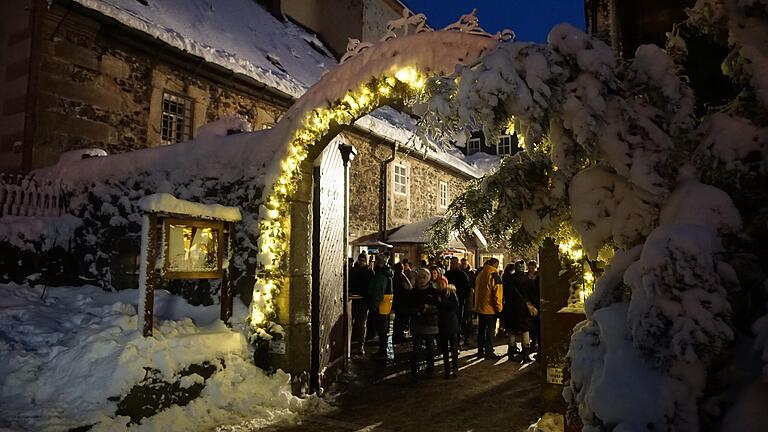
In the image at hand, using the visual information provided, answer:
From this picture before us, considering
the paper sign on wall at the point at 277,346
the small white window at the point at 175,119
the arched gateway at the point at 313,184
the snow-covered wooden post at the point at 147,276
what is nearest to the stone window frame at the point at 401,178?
the small white window at the point at 175,119

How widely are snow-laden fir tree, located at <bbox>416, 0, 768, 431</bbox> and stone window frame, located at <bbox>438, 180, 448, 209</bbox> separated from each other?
16.7 m

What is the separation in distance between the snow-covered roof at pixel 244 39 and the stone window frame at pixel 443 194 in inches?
51.7

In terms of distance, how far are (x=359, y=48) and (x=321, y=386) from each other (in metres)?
4.58

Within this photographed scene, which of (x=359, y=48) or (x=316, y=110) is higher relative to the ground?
(x=359, y=48)

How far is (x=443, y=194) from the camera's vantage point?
68.8 ft

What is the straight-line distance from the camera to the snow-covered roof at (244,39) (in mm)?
10523

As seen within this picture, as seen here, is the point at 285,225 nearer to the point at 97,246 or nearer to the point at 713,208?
the point at 97,246

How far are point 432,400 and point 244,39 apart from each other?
36.2 ft

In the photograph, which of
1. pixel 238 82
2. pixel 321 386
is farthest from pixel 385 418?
pixel 238 82

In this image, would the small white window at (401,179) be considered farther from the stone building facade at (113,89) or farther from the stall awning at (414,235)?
the stone building facade at (113,89)

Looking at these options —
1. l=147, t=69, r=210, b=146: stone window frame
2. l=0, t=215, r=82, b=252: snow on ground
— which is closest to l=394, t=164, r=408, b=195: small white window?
l=147, t=69, r=210, b=146: stone window frame

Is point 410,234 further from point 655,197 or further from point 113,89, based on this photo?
point 655,197

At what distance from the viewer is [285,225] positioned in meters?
6.96

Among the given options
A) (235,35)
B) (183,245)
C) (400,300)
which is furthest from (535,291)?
(235,35)
